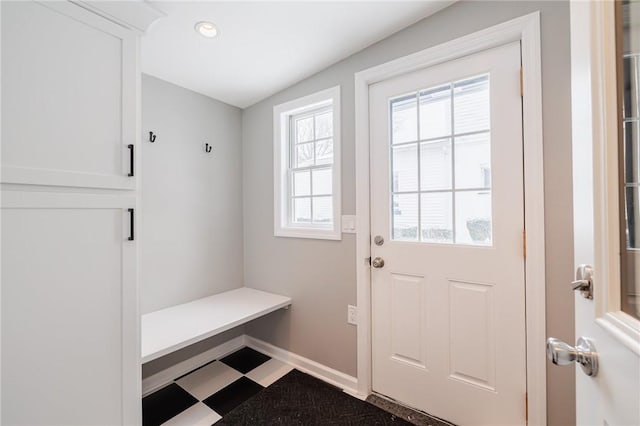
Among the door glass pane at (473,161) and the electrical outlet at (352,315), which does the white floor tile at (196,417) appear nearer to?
the electrical outlet at (352,315)

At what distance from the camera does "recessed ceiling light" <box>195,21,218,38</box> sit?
1.53m

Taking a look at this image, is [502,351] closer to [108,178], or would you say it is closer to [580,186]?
[580,186]

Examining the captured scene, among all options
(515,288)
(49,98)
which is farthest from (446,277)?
(49,98)

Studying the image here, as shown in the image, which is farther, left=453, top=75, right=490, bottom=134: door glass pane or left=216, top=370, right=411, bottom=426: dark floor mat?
left=216, top=370, right=411, bottom=426: dark floor mat

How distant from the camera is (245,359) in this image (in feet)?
7.46

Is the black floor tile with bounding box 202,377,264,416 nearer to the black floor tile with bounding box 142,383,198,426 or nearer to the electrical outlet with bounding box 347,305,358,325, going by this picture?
the black floor tile with bounding box 142,383,198,426

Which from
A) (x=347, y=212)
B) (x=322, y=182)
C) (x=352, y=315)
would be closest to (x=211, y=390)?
(x=352, y=315)

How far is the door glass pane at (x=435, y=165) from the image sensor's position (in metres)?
1.55

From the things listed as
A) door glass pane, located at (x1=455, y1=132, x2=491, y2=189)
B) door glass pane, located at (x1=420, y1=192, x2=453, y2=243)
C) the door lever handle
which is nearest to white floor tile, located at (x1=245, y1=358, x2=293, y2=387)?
door glass pane, located at (x1=420, y1=192, x2=453, y2=243)

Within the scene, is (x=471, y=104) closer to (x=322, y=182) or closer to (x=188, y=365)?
(x=322, y=182)

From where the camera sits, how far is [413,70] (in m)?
1.63

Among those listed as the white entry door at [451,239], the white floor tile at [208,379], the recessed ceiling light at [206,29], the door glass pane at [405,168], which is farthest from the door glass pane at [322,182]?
the white floor tile at [208,379]

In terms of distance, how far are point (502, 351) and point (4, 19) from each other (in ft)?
8.19

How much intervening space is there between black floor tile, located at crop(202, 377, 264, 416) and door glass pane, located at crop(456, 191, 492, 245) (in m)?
1.66
